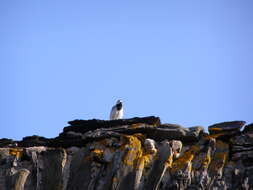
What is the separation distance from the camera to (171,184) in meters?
29.3

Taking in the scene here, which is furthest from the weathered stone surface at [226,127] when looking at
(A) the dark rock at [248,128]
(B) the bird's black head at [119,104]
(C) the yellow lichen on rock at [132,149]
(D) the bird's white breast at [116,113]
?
(B) the bird's black head at [119,104]

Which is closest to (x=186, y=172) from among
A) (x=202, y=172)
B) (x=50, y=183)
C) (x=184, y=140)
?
(x=202, y=172)

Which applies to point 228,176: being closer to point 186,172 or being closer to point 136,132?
point 186,172

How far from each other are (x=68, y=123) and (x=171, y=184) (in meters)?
8.47

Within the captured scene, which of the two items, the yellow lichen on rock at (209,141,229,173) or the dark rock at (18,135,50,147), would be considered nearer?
the yellow lichen on rock at (209,141,229,173)

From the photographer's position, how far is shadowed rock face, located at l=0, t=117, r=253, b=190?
97.5ft

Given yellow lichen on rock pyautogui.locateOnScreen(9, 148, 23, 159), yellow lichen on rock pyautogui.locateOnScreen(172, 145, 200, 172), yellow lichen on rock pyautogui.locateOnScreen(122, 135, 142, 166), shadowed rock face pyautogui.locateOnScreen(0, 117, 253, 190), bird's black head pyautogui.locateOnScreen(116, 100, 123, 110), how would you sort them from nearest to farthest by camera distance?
shadowed rock face pyautogui.locateOnScreen(0, 117, 253, 190) < yellow lichen on rock pyautogui.locateOnScreen(172, 145, 200, 172) < yellow lichen on rock pyautogui.locateOnScreen(122, 135, 142, 166) < yellow lichen on rock pyautogui.locateOnScreen(9, 148, 23, 159) < bird's black head pyautogui.locateOnScreen(116, 100, 123, 110)

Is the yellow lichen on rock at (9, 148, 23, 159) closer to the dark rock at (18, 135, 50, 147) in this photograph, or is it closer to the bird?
the dark rock at (18, 135, 50, 147)

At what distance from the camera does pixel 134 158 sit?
31000mm

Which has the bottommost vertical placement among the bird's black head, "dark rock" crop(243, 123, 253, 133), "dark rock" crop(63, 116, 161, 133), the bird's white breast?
"dark rock" crop(243, 123, 253, 133)

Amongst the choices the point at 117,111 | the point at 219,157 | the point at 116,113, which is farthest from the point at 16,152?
the point at 219,157

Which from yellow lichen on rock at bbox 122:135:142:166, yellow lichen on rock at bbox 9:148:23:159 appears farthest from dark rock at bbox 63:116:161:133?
yellow lichen on rock at bbox 9:148:23:159

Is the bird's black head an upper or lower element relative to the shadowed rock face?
upper

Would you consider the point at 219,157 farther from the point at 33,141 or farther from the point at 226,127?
the point at 33,141
